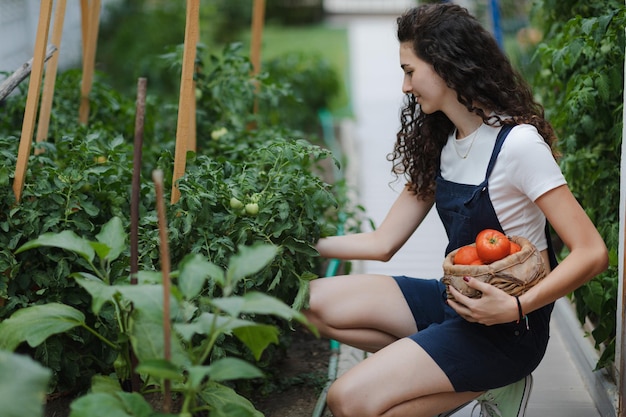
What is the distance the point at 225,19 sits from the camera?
17.1 meters

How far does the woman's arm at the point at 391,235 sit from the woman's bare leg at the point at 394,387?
469 millimetres

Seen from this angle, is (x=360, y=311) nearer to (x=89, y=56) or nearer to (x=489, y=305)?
(x=489, y=305)

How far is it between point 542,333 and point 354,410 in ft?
1.99

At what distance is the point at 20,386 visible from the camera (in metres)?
1.52

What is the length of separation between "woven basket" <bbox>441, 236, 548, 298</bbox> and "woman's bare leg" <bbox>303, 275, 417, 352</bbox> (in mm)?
469

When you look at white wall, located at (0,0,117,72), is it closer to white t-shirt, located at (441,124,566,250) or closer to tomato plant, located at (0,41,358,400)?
tomato plant, located at (0,41,358,400)

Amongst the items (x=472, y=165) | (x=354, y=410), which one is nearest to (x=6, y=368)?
(x=354, y=410)

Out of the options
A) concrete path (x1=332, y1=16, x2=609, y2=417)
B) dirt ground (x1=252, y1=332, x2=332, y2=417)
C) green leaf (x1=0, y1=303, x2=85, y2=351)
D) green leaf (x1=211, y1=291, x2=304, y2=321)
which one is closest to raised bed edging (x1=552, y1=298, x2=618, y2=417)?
concrete path (x1=332, y1=16, x2=609, y2=417)

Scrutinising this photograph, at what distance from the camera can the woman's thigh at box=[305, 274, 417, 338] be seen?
9.43ft

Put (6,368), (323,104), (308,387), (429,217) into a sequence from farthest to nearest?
(323,104)
(429,217)
(308,387)
(6,368)

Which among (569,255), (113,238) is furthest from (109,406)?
(569,255)

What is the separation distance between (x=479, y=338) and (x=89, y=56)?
2.28 m

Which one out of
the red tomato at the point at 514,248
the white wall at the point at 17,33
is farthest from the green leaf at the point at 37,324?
the white wall at the point at 17,33

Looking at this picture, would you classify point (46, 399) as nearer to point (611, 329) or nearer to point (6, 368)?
point (6, 368)
